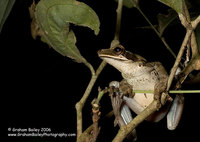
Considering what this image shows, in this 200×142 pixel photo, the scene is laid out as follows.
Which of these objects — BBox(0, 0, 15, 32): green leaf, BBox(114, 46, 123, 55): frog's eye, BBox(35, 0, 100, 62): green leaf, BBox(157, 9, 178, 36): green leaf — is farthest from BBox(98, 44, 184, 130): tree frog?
BBox(0, 0, 15, 32): green leaf

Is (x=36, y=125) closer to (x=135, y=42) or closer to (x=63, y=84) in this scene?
(x=63, y=84)

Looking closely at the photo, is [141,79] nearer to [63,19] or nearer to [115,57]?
[115,57]

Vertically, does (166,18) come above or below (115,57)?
above

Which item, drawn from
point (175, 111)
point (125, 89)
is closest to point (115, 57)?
point (125, 89)

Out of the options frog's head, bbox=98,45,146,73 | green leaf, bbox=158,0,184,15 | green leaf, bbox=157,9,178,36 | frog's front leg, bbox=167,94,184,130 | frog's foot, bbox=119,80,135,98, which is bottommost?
frog's front leg, bbox=167,94,184,130

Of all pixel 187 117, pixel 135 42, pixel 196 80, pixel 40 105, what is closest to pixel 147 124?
pixel 187 117

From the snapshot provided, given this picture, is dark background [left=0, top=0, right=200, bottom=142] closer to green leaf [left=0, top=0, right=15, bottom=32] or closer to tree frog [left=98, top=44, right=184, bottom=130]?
tree frog [left=98, top=44, right=184, bottom=130]

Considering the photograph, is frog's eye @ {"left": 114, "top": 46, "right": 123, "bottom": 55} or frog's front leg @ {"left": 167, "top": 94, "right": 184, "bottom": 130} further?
frog's front leg @ {"left": 167, "top": 94, "right": 184, "bottom": 130}
